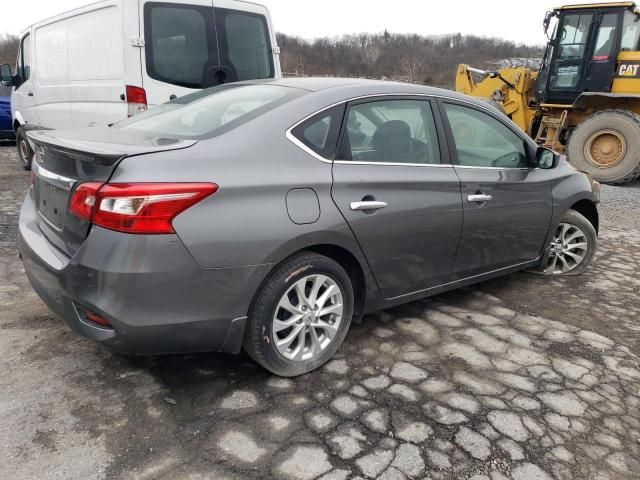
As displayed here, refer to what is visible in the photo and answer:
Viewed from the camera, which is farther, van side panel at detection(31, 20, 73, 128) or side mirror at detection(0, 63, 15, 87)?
side mirror at detection(0, 63, 15, 87)

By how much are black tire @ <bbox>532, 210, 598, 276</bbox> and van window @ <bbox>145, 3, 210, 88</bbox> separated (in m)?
4.00

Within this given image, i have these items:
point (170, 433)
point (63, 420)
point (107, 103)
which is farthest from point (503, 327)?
point (107, 103)

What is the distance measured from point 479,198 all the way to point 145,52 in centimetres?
383

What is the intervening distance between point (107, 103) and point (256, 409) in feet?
15.0

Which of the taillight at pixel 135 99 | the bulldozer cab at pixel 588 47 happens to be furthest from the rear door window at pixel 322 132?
the bulldozer cab at pixel 588 47

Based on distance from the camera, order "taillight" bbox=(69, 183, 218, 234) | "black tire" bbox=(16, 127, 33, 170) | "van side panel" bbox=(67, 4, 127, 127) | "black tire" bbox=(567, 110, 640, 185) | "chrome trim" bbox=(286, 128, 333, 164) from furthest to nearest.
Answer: "black tire" bbox=(567, 110, 640, 185)
"black tire" bbox=(16, 127, 33, 170)
"van side panel" bbox=(67, 4, 127, 127)
"chrome trim" bbox=(286, 128, 333, 164)
"taillight" bbox=(69, 183, 218, 234)

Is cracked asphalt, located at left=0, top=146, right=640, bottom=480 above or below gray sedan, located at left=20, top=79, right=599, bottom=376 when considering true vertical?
below

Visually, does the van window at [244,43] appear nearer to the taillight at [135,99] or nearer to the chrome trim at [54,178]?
the taillight at [135,99]

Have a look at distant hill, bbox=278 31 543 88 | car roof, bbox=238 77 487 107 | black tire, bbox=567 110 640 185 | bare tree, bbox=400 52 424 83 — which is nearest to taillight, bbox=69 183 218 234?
car roof, bbox=238 77 487 107

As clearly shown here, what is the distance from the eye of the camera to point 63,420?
2.36 metres

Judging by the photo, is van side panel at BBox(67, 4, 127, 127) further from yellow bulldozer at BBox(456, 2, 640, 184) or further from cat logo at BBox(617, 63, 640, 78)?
cat logo at BBox(617, 63, 640, 78)

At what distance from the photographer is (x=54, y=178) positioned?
101 inches

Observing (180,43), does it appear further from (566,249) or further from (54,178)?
(566,249)

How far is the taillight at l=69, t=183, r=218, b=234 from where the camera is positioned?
84.9 inches
